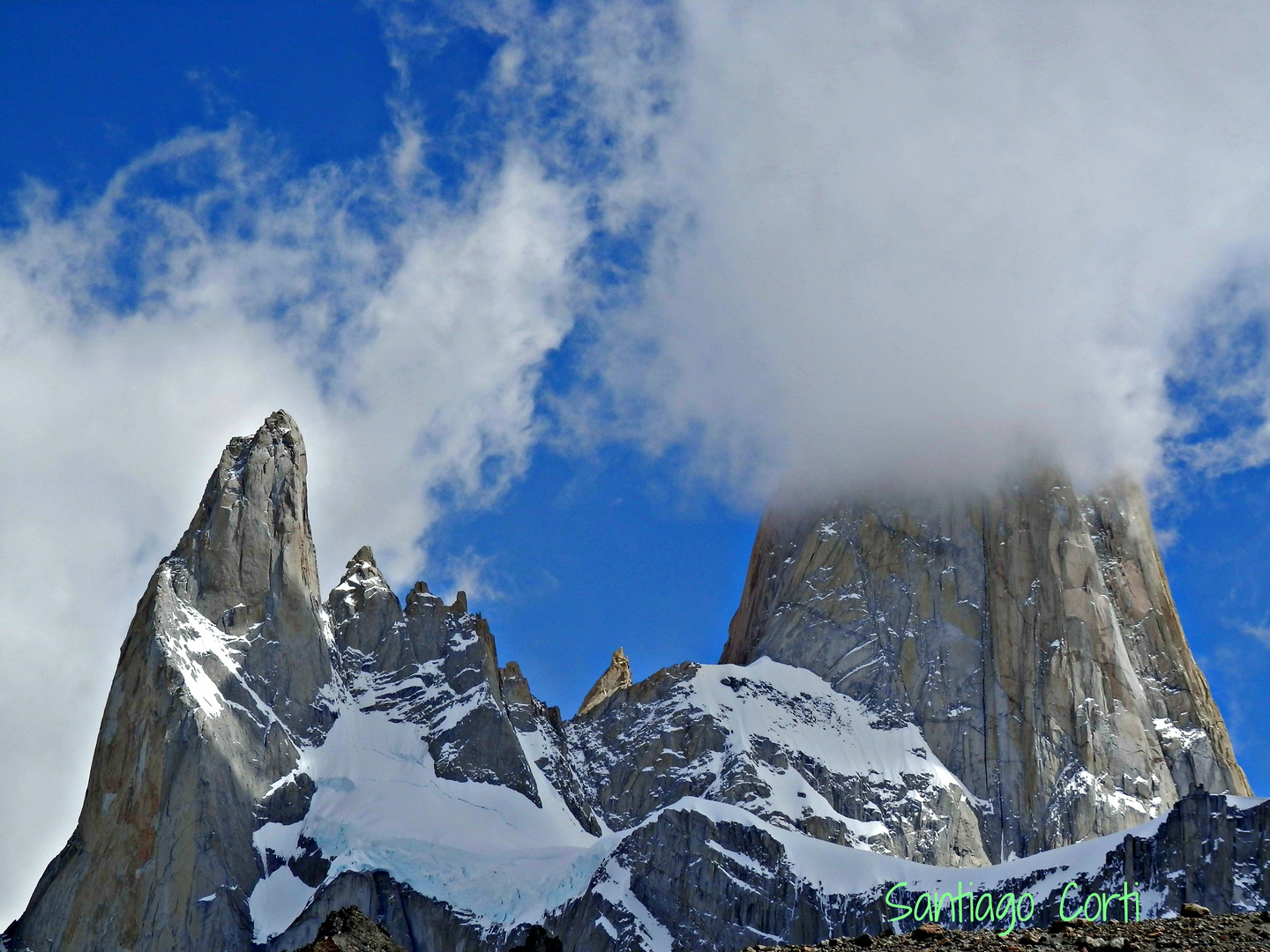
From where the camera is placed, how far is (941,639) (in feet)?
537

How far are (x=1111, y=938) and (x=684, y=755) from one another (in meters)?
117

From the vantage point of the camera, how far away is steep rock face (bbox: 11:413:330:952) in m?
127

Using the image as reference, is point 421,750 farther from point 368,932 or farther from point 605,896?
point 368,932

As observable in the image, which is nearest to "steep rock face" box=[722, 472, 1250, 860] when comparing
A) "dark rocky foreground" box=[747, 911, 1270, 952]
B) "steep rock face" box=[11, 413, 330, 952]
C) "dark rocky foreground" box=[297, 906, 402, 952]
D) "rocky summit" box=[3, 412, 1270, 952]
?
"rocky summit" box=[3, 412, 1270, 952]

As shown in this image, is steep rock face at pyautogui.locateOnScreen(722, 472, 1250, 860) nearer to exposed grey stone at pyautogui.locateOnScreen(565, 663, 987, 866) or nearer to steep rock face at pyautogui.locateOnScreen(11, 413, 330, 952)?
exposed grey stone at pyautogui.locateOnScreen(565, 663, 987, 866)

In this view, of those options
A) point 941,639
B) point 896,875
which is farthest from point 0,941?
point 941,639

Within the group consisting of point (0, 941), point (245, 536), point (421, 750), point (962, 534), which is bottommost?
point (0, 941)

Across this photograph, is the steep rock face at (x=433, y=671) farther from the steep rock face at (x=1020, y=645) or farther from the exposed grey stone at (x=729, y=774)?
the steep rock face at (x=1020, y=645)

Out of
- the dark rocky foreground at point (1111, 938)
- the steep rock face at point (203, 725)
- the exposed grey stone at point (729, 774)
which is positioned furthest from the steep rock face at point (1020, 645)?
the dark rocky foreground at point (1111, 938)

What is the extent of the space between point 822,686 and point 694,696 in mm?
11580

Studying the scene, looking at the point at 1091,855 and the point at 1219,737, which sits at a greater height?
the point at 1219,737

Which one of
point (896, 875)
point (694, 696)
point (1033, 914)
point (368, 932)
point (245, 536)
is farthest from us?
point (694, 696)

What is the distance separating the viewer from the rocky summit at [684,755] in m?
124

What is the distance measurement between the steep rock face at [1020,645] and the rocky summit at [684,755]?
0.90 feet
